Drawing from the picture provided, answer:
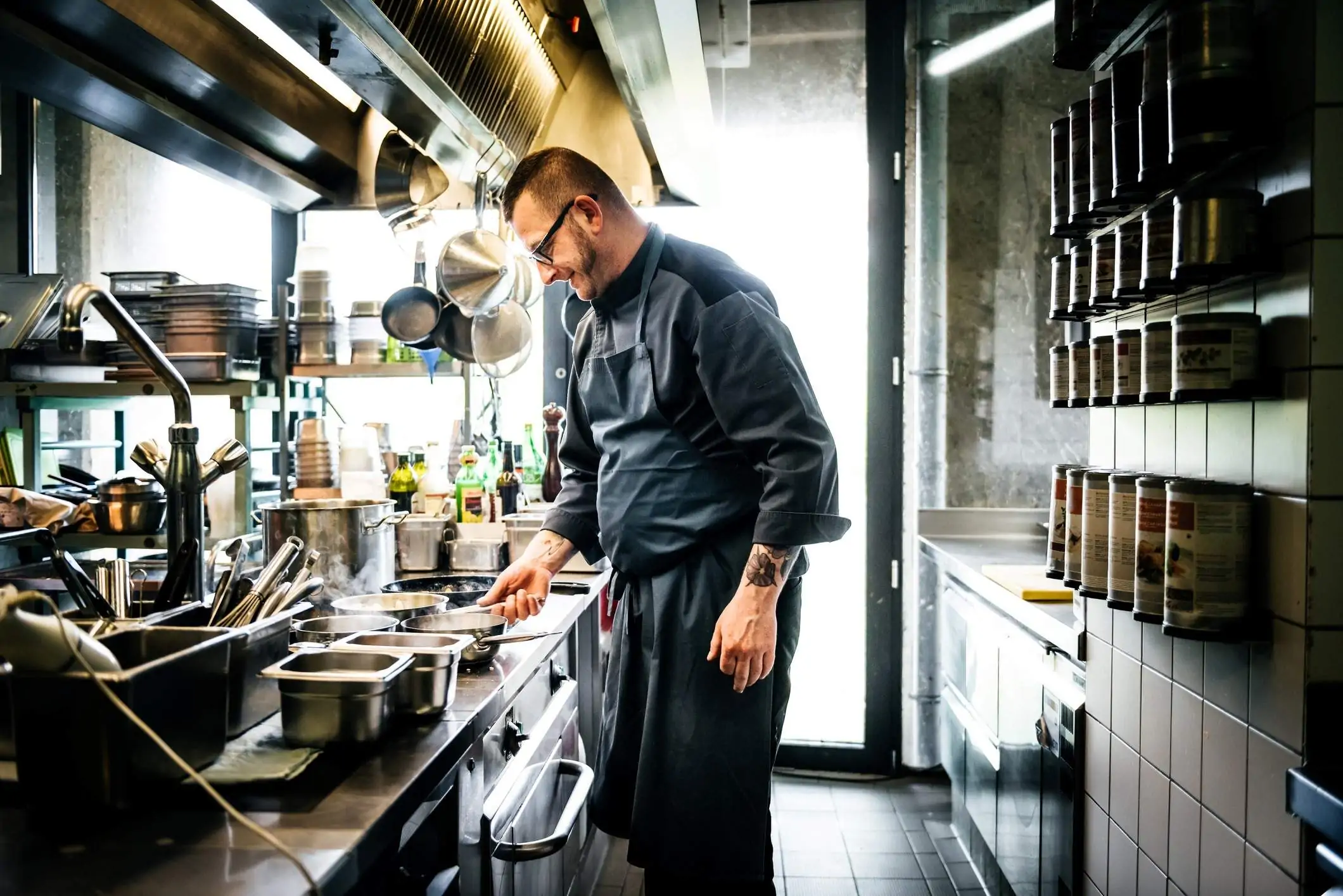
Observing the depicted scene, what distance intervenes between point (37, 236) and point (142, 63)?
194 centimetres

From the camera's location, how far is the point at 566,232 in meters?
1.80

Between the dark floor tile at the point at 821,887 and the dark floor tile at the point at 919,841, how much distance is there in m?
0.31

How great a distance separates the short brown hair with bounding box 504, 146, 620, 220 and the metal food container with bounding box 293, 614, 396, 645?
2.60 feet

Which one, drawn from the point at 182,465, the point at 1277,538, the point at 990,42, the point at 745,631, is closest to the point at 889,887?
the point at 745,631

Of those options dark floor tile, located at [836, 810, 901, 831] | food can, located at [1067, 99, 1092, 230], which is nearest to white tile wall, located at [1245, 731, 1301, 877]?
food can, located at [1067, 99, 1092, 230]

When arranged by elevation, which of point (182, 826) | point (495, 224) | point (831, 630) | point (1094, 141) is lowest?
point (831, 630)

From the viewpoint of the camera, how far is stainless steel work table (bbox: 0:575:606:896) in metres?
0.77

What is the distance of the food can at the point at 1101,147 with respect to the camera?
148cm

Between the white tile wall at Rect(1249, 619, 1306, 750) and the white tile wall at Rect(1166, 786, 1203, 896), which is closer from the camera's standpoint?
the white tile wall at Rect(1249, 619, 1306, 750)

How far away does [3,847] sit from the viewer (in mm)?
843

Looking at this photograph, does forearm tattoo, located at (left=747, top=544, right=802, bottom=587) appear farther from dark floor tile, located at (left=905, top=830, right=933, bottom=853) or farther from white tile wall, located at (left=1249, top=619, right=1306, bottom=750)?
dark floor tile, located at (left=905, top=830, right=933, bottom=853)

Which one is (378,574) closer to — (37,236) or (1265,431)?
(1265,431)

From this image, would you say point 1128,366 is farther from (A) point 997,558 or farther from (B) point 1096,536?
(A) point 997,558

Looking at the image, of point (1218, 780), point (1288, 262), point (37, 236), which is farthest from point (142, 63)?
point (1218, 780)
